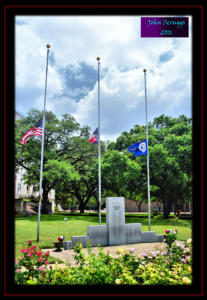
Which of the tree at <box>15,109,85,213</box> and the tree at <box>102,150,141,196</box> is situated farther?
the tree at <box>15,109,85,213</box>

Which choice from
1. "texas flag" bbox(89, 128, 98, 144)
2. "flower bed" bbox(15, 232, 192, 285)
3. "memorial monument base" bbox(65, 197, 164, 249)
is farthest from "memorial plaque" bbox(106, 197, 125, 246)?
"flower bed" bbox(15, 232, 192, 285)

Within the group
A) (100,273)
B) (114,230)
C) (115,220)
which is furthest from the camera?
(115,220)

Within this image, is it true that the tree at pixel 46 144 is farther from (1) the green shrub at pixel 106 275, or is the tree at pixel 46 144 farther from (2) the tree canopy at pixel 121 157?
(1) the green shrub at pixel 106 275

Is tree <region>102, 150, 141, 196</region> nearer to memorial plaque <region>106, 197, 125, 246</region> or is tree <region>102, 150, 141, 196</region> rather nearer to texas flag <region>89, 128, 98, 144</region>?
texas flag <region>89, 128, 98, 144</region>

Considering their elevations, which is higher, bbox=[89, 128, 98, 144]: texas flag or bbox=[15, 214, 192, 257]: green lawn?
bbox=[89, 128, 98, 144]: texas flag

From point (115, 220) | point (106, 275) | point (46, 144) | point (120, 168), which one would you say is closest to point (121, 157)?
point (120, 168)

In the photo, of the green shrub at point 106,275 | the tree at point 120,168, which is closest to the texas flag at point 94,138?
the green shrub at point 106,275

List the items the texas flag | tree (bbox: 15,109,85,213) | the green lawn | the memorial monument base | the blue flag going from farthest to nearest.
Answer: tree (bbox: 15,109,85,213) < the texas flag < the blue flag < the green lawn < the memorial monument base

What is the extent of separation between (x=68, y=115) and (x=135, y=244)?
24366mm

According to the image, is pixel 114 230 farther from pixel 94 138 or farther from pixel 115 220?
pixel 94 138

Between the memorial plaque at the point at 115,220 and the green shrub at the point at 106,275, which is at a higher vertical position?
the green shrub at the point at 106,275
